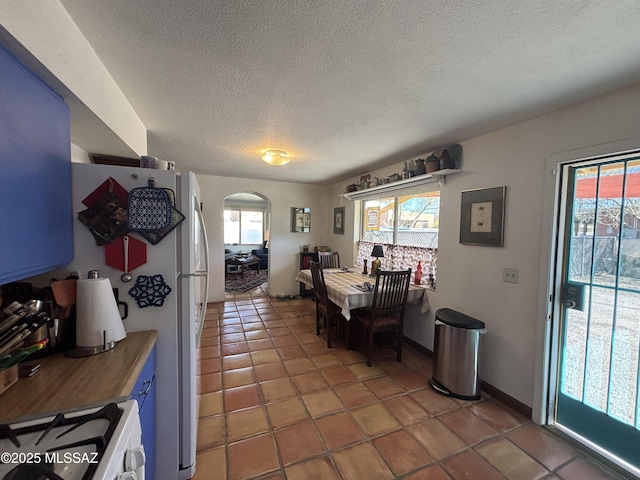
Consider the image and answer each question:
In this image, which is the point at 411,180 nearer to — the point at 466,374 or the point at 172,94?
the point at 466,374

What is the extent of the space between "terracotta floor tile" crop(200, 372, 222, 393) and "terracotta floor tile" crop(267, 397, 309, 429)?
1.87 ft

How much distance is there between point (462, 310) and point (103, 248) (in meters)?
2.84

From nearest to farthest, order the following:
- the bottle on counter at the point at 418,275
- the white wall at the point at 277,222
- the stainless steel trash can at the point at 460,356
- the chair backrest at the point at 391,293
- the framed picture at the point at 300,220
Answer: the stainless steel trash can at the point at 460,356 < the chair backrest at the point at 391,293 < the bottle on counter at the point at 418,275 < the white wall at the point at 277,222 < the framed picture at the point at 300,220

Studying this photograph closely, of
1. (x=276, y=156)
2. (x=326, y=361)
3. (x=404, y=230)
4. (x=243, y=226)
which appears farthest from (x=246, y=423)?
(x=243, y=226)

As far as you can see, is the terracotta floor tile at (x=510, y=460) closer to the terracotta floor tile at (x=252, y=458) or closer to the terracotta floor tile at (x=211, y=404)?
the terracotta floor tile at (x=252, y=458)

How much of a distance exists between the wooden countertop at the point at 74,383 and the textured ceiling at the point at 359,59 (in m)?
1.46

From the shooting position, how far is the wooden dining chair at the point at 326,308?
3072 mm

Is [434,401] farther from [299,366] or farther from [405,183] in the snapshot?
[405,183]

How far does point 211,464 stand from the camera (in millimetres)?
1533

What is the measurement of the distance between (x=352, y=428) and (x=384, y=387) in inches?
23.2

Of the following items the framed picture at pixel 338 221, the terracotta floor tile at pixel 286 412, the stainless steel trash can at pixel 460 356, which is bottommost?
the terracotta floor tile at pixel 286 412

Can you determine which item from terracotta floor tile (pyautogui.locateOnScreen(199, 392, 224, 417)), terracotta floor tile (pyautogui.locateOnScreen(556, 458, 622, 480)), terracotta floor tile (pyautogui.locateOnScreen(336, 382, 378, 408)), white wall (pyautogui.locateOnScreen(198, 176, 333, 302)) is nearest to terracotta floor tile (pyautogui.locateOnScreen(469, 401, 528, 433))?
terracotta floor tile (pyautogui.locateOnScreen(556, 458, 622, 480))

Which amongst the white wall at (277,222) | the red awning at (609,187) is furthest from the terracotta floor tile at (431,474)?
the white wall at (277,222)

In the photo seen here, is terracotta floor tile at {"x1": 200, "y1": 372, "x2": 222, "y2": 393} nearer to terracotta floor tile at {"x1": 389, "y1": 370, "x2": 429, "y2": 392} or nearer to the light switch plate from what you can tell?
terracotta floor tile at {"x1": 389, "y1": 370, "x2": 429, "y2": 392}
